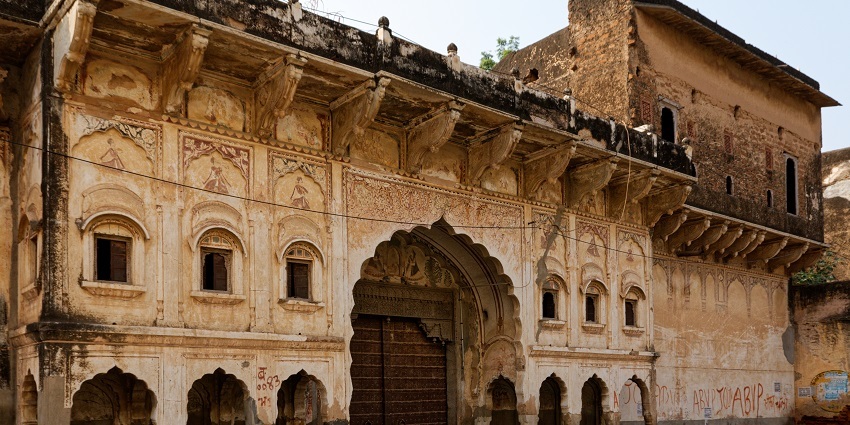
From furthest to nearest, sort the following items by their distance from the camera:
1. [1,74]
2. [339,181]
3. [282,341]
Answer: [339,181] < [282,341] < [1,74]

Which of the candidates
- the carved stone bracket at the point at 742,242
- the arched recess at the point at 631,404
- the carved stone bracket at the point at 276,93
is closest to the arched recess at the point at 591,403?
the arched recess at the point at 631,404

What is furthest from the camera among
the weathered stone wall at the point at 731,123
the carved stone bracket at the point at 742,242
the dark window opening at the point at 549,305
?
the carved stone bracket at the point at 742,242

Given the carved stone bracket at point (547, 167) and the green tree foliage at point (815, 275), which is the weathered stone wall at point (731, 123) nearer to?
the green tree foliage at point (815, 275)

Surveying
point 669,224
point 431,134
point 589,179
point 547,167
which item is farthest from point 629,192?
point 431,134

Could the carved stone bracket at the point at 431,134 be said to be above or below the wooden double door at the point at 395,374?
above

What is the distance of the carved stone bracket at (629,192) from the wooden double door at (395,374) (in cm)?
388

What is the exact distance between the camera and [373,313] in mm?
12711

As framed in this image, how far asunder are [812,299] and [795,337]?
1015 millimetres

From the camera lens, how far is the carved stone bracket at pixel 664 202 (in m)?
15.0

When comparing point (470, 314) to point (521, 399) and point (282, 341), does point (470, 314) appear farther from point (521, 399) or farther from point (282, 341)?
point (282, 341)

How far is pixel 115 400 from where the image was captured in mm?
9102

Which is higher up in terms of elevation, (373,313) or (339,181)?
(339,181)

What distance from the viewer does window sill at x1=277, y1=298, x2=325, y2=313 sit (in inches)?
385

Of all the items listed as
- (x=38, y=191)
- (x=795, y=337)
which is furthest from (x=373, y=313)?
(x=795, y=337)
